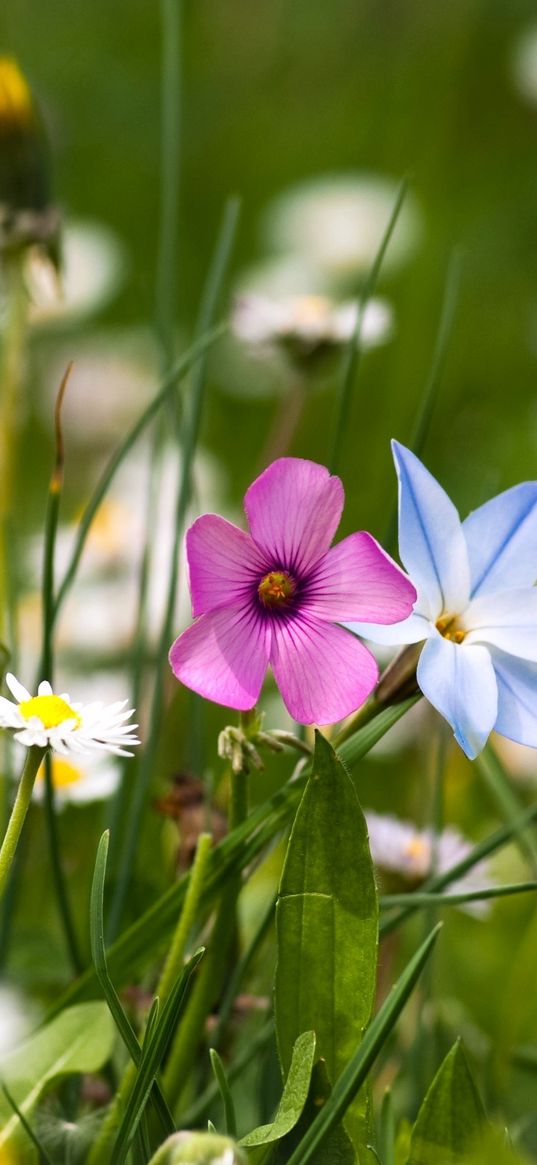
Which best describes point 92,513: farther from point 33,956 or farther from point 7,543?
point 33,956

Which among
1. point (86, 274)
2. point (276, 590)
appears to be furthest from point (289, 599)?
point (86, 274)

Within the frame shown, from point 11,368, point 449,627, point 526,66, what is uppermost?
point 526,66

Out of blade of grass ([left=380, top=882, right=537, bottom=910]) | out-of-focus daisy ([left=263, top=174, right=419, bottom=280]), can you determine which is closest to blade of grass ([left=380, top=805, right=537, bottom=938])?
blade of grass ([left=380, top=882, right=537, bottom=910])

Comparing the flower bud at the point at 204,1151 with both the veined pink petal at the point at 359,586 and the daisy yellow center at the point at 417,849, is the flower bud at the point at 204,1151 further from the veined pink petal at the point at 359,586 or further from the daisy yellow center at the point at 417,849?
the daisy yellow center at the point at 417,849

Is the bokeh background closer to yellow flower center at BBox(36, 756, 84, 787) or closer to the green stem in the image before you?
yellow flower center at BBox(36, 756, 84, 787)

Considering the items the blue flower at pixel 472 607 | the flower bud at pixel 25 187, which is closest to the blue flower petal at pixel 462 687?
the blue flower at pixel 472 607

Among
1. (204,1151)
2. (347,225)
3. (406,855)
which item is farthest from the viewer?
(347,225)

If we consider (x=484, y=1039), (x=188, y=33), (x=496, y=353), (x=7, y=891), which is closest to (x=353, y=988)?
(x=7, y=891)

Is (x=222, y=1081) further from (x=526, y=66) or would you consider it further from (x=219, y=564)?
(x=526, y=66)
